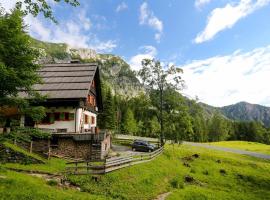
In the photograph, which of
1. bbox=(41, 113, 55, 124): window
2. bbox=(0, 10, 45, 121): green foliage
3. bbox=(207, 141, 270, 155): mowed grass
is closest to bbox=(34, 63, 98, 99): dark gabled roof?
bbox=(41, 113, 55, 124): window

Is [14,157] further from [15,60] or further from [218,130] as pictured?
[218,130]

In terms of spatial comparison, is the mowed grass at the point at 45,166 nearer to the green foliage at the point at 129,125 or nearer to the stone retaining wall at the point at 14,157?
the stone retaining wall at the point at 14,157

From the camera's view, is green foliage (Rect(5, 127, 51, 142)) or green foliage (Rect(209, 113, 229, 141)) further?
green foliage (Rect(209, 113, 229, 141))

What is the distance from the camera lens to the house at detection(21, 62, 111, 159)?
2697 centimetres

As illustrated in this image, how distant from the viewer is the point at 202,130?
11425 centimetres

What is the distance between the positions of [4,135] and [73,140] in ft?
36.7

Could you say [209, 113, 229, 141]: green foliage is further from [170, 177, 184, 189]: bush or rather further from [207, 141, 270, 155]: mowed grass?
[170, 177, 184, 189]: bush

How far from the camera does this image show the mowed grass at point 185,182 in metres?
19.5

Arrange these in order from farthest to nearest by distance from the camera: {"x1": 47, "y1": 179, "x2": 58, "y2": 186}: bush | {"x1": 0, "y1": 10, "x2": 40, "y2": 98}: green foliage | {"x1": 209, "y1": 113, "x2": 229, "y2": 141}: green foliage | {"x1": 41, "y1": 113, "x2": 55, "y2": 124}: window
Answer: {"x1": 209, "y1": 113, "x2": 229, "y2": 141}: green foliage, {"x1": 41, "y1": 113, "x2": 55, "y2": 124}: window, {"x1": 47, "y1": 179, "x2": 58, "y2": 186}: bush, {"x1": 0, "y1": 10, "x2": 40, "y2": 98}: green foliage

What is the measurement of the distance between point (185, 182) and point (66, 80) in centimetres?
1947

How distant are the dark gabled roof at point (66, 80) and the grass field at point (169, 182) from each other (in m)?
9.19

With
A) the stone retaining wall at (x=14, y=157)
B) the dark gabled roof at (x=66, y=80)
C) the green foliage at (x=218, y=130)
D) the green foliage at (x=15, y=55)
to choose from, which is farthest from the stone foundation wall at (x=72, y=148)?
the green foliage at (x=218, y=130)

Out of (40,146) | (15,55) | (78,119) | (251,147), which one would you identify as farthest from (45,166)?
(251,147)

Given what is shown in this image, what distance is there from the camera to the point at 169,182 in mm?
23938
